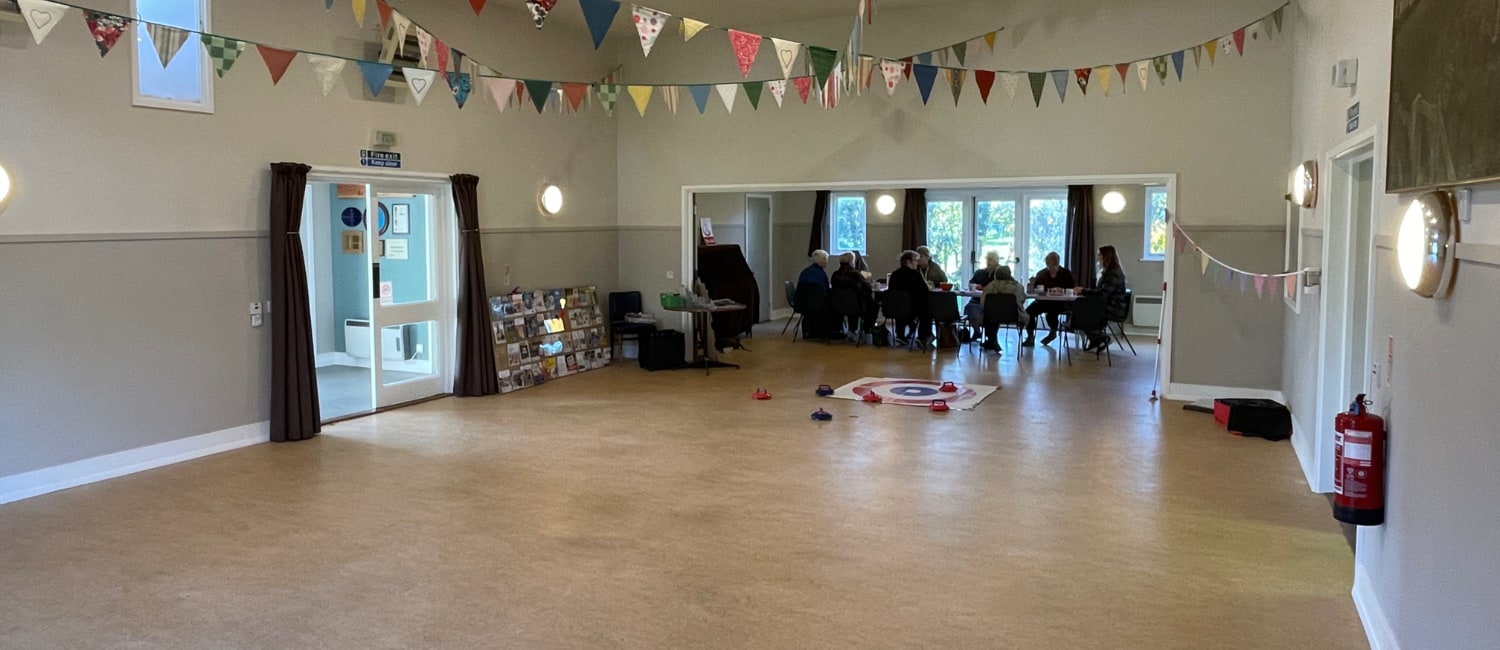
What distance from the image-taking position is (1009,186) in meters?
8.98

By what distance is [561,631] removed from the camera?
362 cm

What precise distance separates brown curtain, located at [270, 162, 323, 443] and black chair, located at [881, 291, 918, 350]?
6.36 meters

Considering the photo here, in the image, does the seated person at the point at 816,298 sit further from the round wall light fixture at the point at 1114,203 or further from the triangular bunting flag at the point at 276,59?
the triangular bunting flag at the point at 276,59

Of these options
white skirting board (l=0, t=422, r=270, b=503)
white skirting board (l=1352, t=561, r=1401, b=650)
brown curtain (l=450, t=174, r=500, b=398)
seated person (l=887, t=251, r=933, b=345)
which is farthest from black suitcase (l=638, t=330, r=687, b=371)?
white skirting board (l=1352, t=561, r=1401, b=650)

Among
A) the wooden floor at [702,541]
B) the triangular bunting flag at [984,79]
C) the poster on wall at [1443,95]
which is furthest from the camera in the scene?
the triangular bunting flag at [984,79]

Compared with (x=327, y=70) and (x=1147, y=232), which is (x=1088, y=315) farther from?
(x=327, y=70)

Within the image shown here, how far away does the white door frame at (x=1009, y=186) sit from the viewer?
8195 millimetres

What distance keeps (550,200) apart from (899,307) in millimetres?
4051

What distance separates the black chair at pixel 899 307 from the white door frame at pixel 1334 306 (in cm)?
590

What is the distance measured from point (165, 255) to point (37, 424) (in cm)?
121

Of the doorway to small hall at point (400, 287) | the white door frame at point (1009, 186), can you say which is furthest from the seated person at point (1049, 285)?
the doorway to small hall at point (400, 287)

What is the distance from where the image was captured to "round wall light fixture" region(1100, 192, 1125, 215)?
43.7 ft

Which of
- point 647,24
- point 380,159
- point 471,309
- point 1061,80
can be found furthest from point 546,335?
point 1061,80

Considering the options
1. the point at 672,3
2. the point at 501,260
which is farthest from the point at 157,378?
the point at 672,3
